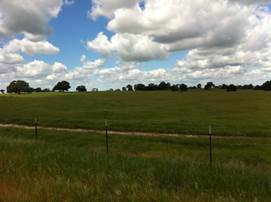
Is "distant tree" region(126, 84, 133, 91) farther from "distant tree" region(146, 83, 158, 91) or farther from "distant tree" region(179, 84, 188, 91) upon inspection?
"distant tree" region(179, 84, 188, 91)

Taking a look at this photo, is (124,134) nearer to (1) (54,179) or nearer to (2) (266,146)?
(2) (266,146)

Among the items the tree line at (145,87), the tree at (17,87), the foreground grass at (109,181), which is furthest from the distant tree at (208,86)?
the foreground grass at (109,181)

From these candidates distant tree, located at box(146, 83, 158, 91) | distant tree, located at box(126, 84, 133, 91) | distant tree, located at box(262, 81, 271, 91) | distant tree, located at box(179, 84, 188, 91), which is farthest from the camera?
distant tree, located at box(126, 84, 133, 91)

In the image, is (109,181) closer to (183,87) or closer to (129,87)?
(183,87)

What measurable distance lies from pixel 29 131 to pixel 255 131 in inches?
803

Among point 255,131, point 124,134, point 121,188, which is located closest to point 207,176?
point 121,188

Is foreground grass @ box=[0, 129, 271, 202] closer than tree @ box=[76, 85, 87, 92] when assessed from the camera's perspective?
Yes

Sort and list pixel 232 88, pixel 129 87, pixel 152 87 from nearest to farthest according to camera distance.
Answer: pixel 232 88, pixel 152 87, pixel 129 87

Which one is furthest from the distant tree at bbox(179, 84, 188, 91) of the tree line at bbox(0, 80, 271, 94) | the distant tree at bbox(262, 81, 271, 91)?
the distant tree at bbox(262, 81, 271, 91)

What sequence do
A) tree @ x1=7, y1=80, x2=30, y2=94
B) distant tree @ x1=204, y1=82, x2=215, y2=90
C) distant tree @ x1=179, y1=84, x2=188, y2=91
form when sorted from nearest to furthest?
distant tree @ x1=179, y1=84, x2=188, y2=91 < tree @ x1=7, y1=80, x2=30, y2=94 < distant tree @ x1=204, y1=82, x2=215, y2=90

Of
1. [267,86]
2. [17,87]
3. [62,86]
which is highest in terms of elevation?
[17,87]

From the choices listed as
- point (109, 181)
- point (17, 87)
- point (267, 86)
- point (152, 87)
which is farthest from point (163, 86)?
point (109, 181)

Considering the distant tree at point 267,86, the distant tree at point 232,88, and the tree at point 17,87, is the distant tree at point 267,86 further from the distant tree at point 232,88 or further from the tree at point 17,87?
the tree at point 17,87

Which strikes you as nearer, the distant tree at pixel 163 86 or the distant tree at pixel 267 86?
the distant tree at pixel 267 86
